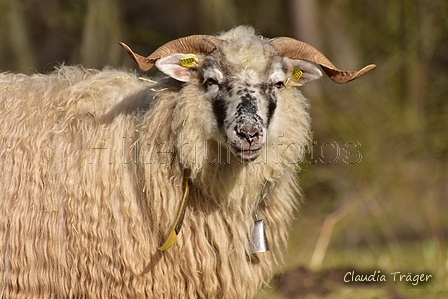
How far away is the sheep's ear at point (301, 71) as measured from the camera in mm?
3100

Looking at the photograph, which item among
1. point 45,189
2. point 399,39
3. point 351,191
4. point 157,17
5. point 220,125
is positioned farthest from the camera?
point 157,17

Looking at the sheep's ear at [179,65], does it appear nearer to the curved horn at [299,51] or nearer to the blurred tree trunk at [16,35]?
the curved horn at [299,51]

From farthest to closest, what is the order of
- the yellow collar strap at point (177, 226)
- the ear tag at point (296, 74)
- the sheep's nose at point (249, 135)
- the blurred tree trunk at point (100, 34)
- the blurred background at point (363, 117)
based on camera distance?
1. the blurred tree trunk at point (100, 34)
2. the blurred background at point (363, 117)
3. the ear tag at point (296, 74)
4. the yellow collar strap at point (177, 226)
5. the sheep's nose at point (249, 135)

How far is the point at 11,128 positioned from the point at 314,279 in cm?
305

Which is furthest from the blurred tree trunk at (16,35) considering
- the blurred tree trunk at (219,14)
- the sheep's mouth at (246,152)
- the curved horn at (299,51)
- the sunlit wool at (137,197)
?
the sheep's mouth at (246,152)

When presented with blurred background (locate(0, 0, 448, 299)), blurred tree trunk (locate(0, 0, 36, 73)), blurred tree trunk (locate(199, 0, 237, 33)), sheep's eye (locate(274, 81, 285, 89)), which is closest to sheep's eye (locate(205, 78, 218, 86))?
sheep's eye (locate(274, 81, 285, 89))

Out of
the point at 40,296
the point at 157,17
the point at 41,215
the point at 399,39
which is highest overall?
the point at 157,17

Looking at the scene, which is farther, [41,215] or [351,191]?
[351,191]

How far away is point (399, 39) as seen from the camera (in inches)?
290

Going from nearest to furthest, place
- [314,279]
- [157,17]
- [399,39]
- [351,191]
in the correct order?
1. [314,279]
2. [351,191]
3. [399,39]
4. [157,17]

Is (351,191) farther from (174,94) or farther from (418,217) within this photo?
(174,94)

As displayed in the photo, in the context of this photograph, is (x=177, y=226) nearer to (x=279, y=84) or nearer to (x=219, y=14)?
(x=279, y=84)

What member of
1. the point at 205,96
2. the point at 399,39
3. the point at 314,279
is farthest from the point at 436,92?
the point at 205,96

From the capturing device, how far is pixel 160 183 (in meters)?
2.86
